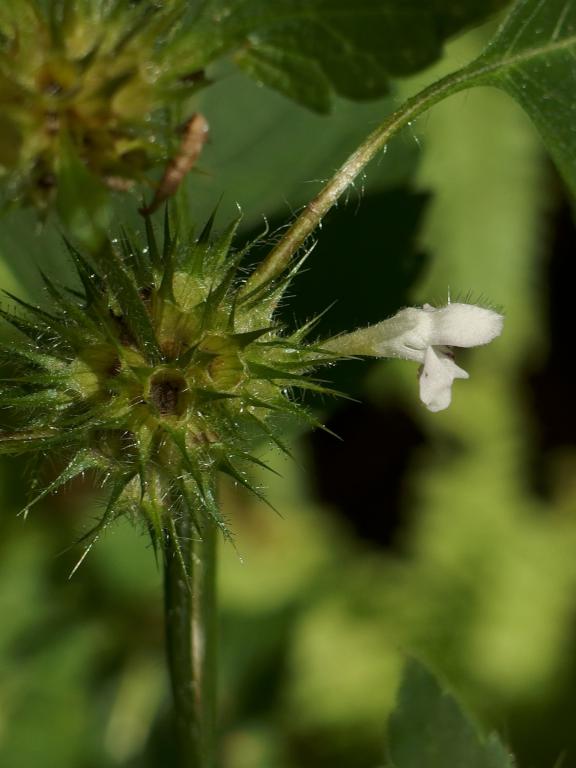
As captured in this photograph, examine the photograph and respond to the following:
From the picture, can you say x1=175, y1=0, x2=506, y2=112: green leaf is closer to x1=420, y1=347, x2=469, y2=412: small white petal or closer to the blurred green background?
x1=420, y1=347, x2=469, y2=412: small white petal

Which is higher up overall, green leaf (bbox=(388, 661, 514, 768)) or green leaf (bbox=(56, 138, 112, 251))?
green leaf (bbox=(56, 138, 112, 251))

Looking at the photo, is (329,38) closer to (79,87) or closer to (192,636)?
(79,87)

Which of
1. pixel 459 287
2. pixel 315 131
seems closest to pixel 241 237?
pixel 315 131

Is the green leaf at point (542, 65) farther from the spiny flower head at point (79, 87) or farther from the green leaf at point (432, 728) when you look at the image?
the green leaf at point (432, 728)

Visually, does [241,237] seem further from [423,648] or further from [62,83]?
[423,648]

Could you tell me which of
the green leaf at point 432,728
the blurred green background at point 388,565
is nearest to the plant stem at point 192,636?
the green leaf at point 432,728

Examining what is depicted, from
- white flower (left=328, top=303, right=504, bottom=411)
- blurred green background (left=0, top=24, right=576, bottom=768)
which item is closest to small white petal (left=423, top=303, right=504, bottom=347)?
white flower (left=328, top=303, right=504, bottom=411)
